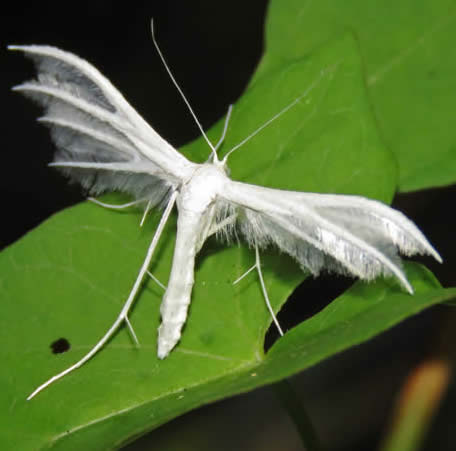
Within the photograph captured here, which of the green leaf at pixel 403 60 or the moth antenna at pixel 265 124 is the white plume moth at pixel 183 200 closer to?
the moth antenna at pixel 265 124

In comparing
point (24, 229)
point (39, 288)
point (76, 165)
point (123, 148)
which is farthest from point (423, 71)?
point (24, 229)

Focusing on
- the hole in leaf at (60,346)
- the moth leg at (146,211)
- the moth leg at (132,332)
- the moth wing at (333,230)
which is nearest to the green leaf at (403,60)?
the moth wing at (333,230)

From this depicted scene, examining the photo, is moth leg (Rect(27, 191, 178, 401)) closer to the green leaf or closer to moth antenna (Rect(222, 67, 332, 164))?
moth antenna (Rect(222, 67, 332, 164))

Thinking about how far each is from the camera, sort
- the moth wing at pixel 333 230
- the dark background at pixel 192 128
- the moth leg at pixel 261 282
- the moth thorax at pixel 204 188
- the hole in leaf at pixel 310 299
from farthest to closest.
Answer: the dark background at pixel 192 128 → the hole in leaf at pixel 310 299 → the moth thorax at pixel 204 188 → the moth leg at pixel 261 282 → the moth wing at pixel 333 230

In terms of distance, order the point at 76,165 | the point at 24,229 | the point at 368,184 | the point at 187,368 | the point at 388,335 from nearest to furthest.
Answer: the point at 187,368
the point at 368,184
the point at 76,165
the point at 24,229
the point at 388,335

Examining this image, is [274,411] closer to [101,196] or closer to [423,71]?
[101,196]

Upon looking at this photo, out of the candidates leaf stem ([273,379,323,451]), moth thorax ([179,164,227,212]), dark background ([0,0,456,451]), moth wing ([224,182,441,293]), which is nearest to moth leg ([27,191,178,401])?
moth thorax ([179,164,227,212])
